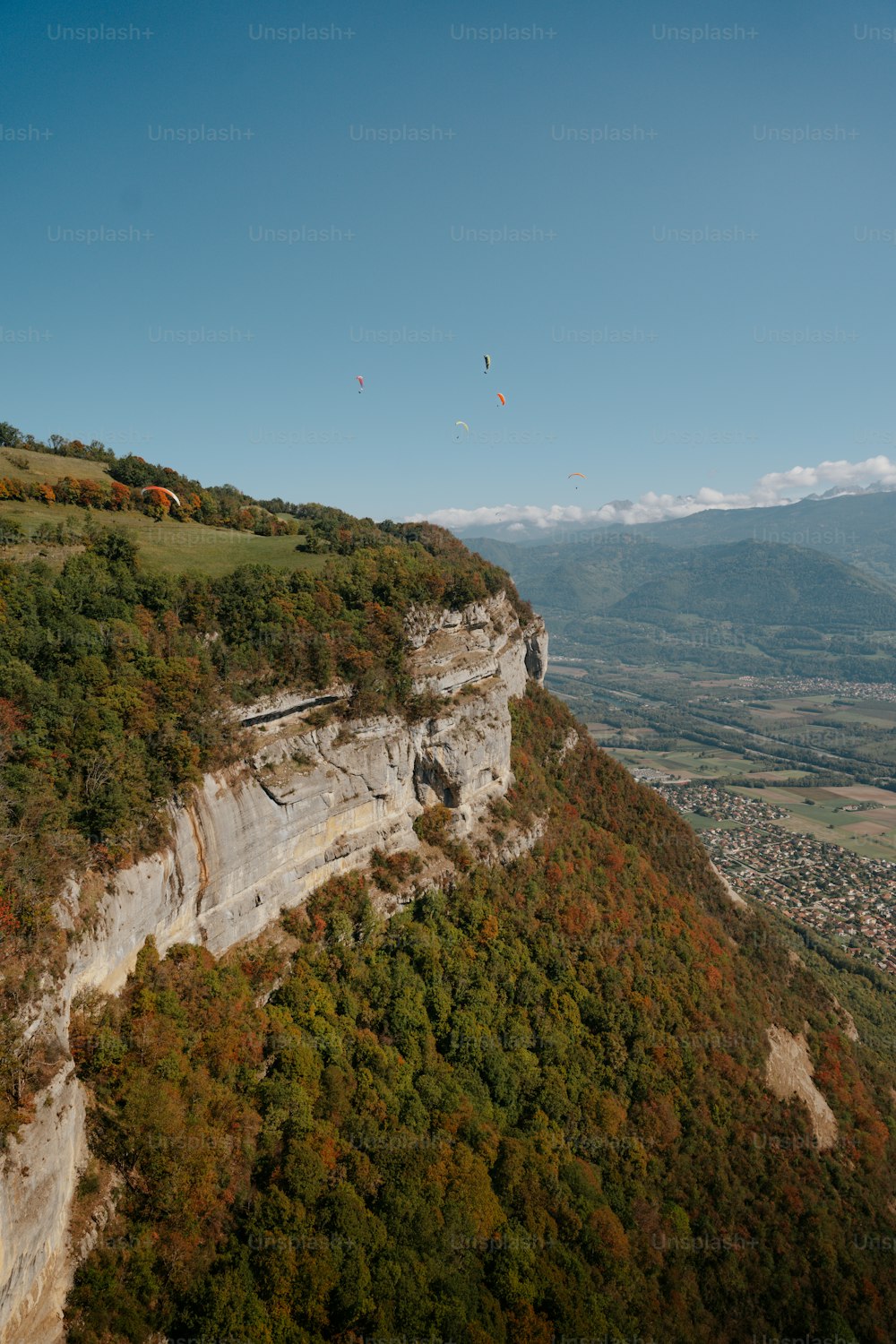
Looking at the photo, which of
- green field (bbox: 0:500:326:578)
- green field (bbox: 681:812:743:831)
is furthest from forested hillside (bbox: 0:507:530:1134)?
green field (bbox: 681:812:743:831)

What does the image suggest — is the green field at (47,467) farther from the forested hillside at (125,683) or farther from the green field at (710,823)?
the green field at (710,823)

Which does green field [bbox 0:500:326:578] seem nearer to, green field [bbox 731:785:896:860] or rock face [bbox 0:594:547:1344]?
rock face [bbox 0:594:547:1344]

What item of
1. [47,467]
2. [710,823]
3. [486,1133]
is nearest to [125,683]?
[486,1133]

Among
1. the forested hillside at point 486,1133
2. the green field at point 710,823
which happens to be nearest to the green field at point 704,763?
the green field at point 710,823

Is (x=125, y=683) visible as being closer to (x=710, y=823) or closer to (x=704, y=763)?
(x=710, y=823)

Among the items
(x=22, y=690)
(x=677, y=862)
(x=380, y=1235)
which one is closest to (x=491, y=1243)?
(x=380, y=1235)
